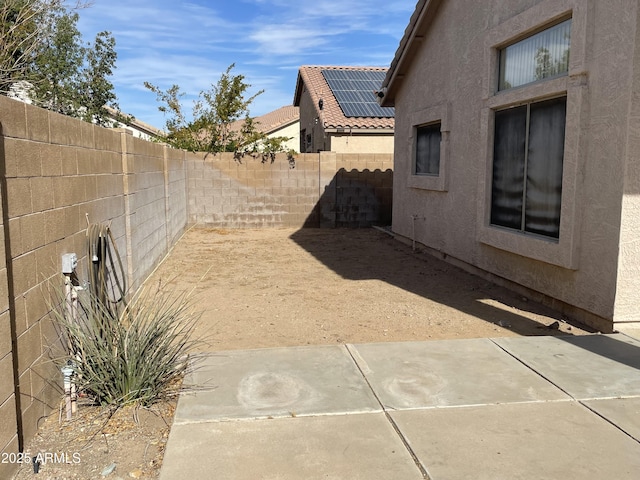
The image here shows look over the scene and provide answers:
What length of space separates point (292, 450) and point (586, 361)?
3.00 metres

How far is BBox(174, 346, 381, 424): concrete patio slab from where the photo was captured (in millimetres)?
4000

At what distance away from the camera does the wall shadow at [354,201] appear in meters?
16.5

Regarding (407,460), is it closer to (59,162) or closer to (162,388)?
(162,388)

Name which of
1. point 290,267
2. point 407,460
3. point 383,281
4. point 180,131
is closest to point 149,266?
point 290,267

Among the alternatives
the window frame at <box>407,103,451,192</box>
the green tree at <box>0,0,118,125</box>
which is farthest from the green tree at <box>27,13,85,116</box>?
the window frame at <box>407,103,451,192</box>

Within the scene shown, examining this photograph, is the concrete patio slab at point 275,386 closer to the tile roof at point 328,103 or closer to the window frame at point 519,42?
the window frame at point 519,42

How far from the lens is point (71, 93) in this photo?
21.2 meters

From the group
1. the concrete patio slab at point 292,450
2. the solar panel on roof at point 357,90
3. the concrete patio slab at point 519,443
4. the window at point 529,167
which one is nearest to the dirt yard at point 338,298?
the window at point 529,167

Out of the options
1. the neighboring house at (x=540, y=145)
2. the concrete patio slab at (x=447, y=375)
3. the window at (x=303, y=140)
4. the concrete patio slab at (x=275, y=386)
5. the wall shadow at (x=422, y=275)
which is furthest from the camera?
the window at (x=303, y=140)

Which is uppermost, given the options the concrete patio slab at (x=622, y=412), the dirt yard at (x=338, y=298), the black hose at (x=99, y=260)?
the black hose at (x=99, y=260)

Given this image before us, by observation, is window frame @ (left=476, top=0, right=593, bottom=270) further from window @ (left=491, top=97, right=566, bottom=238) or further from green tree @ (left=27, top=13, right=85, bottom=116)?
green tree @ (left=27, top=13, right=85, bottom=116)

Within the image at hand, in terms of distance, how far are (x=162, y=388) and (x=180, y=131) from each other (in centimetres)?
1461

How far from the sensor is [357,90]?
23.6 m

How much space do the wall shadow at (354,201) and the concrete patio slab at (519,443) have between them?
12.7 meters
